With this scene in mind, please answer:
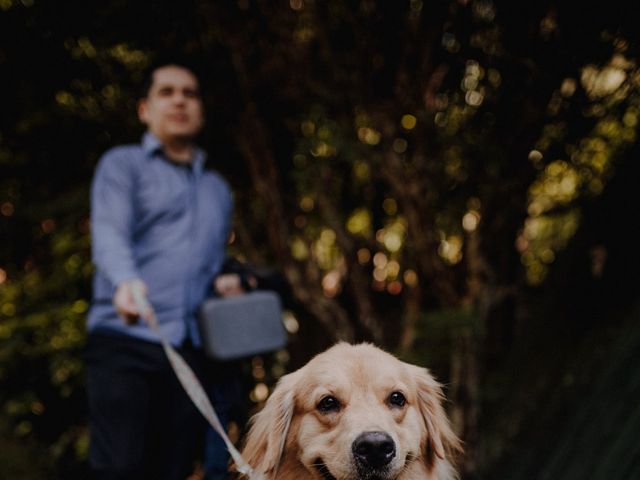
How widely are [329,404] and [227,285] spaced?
0.94m

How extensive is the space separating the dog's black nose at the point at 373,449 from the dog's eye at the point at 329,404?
0.88ft

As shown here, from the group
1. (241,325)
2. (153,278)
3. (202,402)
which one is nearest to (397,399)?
(202,402)

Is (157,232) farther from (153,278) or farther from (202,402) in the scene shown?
(202,402)

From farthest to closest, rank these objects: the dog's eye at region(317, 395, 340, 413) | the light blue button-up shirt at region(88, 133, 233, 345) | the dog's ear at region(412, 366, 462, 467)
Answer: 1. the light blue button-up shirt at region(88, 133, 233, 345)
2. the dog's ear at region(412, 366, 462, 467)
3. the dog's eye at region(317, 395, 340, 413)

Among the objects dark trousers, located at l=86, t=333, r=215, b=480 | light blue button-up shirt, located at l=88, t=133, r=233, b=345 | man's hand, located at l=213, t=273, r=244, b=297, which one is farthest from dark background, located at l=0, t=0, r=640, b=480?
dark trousers, located at l=86, t=333, r=215, b=480

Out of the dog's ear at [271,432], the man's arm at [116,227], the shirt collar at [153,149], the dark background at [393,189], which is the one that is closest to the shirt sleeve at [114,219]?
the man's arm at [116,227]

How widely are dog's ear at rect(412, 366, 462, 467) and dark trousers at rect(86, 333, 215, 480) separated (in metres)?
1.12

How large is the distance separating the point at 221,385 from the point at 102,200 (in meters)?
1.09

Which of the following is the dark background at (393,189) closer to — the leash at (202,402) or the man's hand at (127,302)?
the man's hand at (127,302)

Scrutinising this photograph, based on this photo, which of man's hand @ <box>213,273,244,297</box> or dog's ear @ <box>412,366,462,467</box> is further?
man's hand @ <box>213,273,244,297</box>

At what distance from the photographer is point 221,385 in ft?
10.5

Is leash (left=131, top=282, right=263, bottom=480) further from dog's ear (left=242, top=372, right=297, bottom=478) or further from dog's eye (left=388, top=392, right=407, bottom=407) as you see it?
dog's eye (left=388, top=392, right=407, bottom=407)

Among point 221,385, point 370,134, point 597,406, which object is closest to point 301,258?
point 370,134

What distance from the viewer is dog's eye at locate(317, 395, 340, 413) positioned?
94.5 inches
